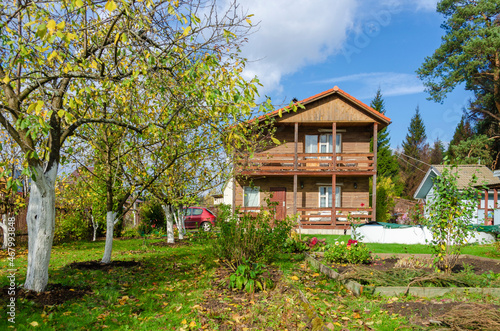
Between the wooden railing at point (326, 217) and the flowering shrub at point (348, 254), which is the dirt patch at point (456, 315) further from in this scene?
the wooden railing at point (326, 217)

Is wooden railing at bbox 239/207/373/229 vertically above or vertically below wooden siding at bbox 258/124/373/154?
below

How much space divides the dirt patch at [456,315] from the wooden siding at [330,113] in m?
17.0

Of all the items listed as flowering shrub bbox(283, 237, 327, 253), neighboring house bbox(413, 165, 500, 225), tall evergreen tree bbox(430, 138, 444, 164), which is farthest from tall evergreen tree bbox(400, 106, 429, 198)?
flowering shrub bbox(283, 237, 327, 253)

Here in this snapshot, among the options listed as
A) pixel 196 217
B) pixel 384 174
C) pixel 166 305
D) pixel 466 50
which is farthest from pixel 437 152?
pixel 166 305

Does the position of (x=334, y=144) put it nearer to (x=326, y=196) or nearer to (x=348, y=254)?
(x=326, y=196)

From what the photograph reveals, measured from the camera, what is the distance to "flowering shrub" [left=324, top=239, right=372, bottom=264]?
8.08 m

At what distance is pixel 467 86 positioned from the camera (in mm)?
30469

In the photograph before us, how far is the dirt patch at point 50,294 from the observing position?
16.3 feet

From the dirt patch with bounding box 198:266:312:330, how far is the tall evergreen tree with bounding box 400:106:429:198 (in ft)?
140

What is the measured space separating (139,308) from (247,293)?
1.65 meters

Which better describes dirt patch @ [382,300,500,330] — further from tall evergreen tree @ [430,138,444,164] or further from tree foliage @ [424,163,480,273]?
tall evergreen tree @ [430,138,444,164]

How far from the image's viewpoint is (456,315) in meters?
3.97

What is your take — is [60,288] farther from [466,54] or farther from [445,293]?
[466,54]

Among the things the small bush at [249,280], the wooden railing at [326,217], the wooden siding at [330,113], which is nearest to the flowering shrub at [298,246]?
the small bush at [249,280]
